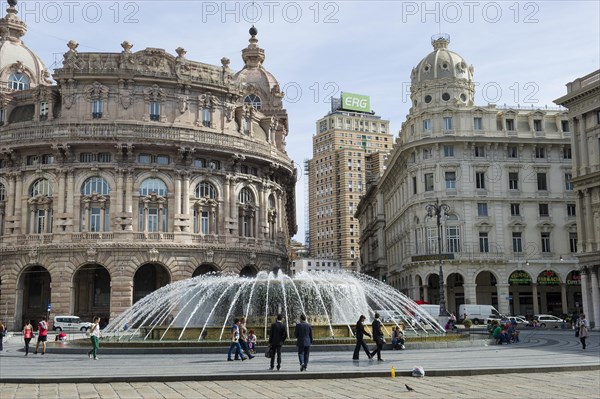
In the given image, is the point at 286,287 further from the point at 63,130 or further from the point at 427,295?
the point at 427,295

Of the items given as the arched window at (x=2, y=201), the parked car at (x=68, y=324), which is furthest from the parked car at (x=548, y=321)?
the arched window at (x=2, y=201)

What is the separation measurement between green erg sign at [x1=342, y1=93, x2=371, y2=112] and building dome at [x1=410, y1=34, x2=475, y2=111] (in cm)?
9042

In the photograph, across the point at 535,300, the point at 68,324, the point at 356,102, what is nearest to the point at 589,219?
the point at 535,300

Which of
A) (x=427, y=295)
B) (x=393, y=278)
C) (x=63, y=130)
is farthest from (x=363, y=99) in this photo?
(x=63, y=130)

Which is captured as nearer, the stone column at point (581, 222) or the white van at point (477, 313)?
the stone column at point (581, 222)

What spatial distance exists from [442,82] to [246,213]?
72.8 feet

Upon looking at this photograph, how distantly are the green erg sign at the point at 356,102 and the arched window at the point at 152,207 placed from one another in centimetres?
10589

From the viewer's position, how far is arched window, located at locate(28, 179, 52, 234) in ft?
183

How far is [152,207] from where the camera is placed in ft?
185

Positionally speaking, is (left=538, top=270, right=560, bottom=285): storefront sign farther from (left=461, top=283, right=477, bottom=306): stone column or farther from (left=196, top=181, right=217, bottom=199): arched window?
(left=196, top=181, right=217, bottom=199): arched window

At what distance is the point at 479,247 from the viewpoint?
61.9 metres

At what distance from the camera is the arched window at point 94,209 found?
55.2 m

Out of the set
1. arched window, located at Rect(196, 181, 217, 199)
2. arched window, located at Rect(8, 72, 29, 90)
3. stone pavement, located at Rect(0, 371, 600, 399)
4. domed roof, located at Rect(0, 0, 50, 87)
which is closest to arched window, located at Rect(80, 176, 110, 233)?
arched window, located at Rect(196, 181, 217, 199)

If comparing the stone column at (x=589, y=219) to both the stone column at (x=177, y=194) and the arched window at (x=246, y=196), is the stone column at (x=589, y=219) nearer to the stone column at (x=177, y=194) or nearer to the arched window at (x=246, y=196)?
the arched window at (x=246, y=196)
